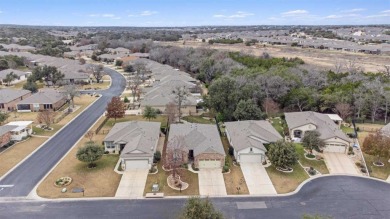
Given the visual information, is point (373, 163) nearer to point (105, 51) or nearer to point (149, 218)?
point (149, 218)

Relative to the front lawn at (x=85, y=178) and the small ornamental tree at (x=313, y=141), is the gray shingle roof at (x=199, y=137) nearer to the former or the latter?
the front lawn at (x=85, y=178)

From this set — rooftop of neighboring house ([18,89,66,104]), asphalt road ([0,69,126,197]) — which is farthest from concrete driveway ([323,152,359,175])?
rooftop of neighboring house ([18,89,66,104])

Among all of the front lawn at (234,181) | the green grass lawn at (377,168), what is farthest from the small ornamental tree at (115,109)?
the green grass lawn at (377,168)

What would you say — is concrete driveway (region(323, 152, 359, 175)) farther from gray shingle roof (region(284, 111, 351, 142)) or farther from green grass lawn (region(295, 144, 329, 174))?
gray shingle roof (region(284, 111, 351, 142))

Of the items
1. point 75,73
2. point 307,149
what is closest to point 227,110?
point 307,149

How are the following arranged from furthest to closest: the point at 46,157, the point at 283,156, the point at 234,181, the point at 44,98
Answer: the point at 44,98
the point at 46,157
the point at 283,156
the point at 234,181

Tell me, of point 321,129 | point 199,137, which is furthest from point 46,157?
point 321,129

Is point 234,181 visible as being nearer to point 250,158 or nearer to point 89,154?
point 250,158
